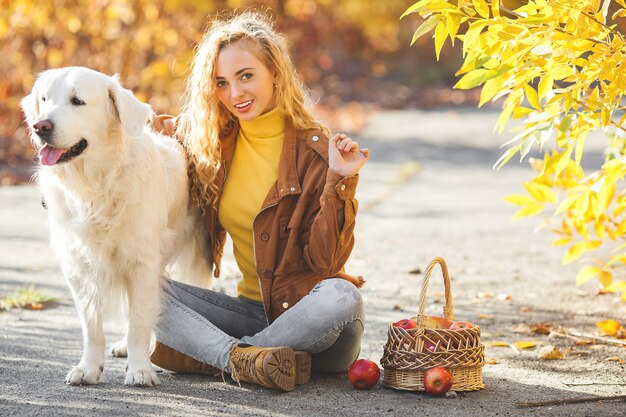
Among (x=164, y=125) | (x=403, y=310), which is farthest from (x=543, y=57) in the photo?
(x=403, y=310)

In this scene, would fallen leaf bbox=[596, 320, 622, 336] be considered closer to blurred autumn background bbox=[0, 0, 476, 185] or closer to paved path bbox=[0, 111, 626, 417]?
paved path bbox=[0, 111, 626, 417]

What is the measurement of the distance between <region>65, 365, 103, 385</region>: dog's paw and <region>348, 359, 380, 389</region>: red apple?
97 centimetres

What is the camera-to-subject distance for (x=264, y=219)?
361cm

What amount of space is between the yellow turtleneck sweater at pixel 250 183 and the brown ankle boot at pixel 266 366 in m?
0.53

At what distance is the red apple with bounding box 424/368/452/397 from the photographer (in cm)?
315

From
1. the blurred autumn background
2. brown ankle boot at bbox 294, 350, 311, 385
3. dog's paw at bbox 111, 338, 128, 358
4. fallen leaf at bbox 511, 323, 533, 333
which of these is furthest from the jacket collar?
the blurred autumn background

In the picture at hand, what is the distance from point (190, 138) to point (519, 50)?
1485mm

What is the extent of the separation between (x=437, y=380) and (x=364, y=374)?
301 millimetres

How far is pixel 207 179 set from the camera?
376 centimetres

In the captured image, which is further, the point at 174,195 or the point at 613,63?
the point at 174,195

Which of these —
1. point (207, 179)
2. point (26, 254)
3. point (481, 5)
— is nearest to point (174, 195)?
point (207, 179)

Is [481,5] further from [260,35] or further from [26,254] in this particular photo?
[26,254]

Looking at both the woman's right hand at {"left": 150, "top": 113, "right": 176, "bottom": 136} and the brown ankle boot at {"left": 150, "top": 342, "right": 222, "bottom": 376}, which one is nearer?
the brown ankle boot at {"left": 150, "top": 342, "right": 222, "bottom": 376}

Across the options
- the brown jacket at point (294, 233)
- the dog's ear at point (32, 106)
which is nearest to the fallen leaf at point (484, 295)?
the brown jacket at point (294, 233)
